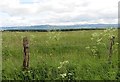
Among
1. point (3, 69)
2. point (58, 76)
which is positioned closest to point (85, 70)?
point (58, 76)

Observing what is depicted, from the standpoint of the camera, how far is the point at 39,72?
13.6 meters

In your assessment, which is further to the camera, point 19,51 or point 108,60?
point 19,51

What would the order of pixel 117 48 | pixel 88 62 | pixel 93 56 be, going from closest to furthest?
pixel 88 62
pixel 93 56
pixel 117 48

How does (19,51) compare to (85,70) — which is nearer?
(85,70)

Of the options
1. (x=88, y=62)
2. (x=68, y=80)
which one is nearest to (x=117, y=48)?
(x=88, y=62)

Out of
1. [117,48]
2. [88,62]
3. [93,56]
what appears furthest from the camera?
[117,48]

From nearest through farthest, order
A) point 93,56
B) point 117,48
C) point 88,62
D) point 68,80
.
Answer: point 68,80 < point 88,62 < point 93,56 < point 117,48

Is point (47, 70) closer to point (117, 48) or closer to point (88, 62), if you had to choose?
point (88, 62)

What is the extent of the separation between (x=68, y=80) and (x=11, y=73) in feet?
8.32

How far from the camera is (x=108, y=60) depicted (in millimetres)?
14891

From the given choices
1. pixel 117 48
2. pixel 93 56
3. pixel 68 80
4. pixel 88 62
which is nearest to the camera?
pixel 68 80

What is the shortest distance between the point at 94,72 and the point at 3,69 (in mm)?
4067

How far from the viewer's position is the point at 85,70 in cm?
1381

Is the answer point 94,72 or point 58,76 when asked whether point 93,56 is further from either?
Answer: point 58,76
